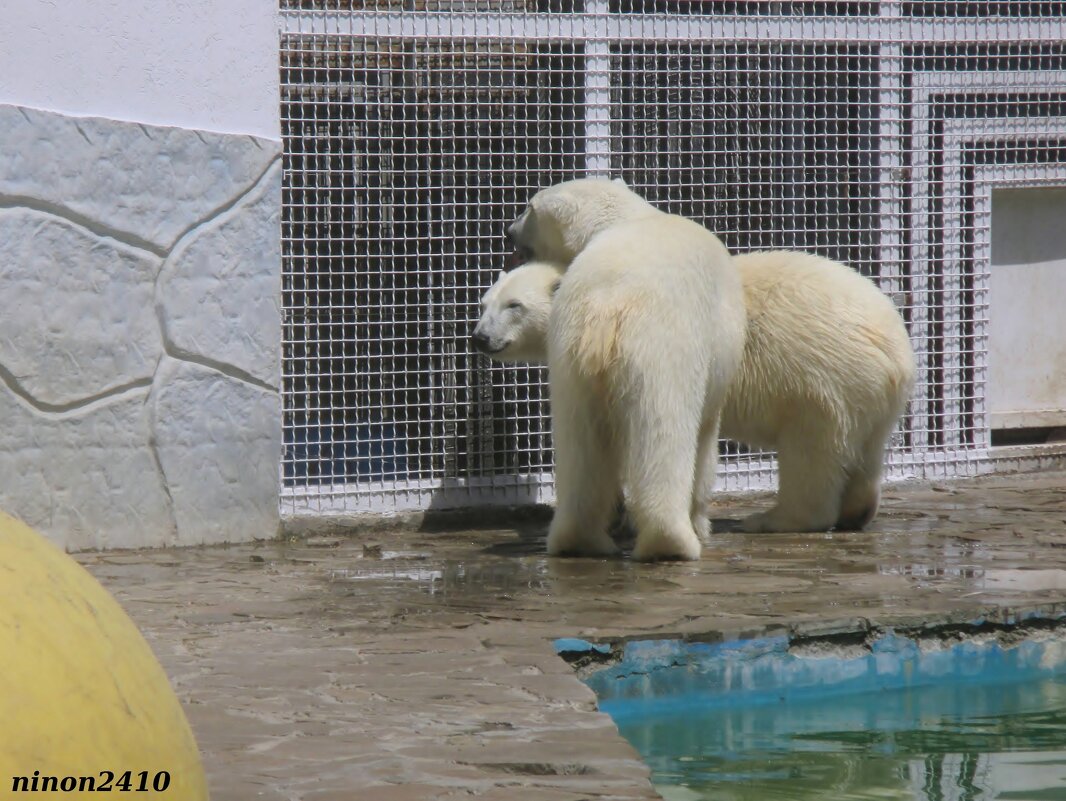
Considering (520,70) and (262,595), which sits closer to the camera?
(262,595)

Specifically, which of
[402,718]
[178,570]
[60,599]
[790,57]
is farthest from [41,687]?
[790,57]

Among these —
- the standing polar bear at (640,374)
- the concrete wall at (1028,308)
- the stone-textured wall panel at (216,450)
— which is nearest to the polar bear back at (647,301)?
the standing polar bear at (640,374)

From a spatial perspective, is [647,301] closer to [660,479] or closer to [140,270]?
[660,479]

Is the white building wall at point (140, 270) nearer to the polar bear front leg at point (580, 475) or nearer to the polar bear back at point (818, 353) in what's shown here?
the polar bear front leg at point (580, 475)

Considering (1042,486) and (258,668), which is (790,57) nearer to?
(1042,486)

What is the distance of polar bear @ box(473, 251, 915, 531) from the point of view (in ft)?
17.4

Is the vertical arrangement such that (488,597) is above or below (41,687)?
below

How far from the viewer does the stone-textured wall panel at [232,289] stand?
5.40 m

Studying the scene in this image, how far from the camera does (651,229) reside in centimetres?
504

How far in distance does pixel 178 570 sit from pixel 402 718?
7.23 ft

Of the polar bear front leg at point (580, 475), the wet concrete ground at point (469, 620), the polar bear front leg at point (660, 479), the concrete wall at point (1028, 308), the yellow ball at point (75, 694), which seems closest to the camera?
the yellow ball at point (75, 694)

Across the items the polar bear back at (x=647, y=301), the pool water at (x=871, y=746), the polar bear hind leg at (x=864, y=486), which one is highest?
the polar bear back at (x=647, y=301)

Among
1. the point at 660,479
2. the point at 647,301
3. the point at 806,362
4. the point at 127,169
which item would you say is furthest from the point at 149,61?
the point at 806,362

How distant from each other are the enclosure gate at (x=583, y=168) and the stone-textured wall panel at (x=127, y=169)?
1.45 feet
